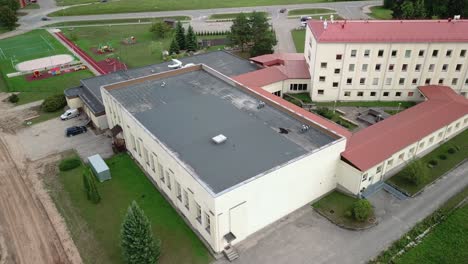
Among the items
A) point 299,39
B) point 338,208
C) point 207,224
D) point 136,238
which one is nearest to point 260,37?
point 299,39

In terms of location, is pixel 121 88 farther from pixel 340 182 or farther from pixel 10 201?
pixel 340 182

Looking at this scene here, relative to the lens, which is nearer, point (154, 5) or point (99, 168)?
point (99, 168)

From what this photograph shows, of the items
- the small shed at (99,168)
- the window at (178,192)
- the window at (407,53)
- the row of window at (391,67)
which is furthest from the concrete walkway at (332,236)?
the window at (407,53)

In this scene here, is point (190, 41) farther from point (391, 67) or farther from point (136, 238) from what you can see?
point (136, 238)

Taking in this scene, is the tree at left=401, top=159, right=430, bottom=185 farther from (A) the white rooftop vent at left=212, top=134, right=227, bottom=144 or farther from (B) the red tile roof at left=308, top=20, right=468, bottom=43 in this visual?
(B) the red tile roof at left=308, top=20, right=468, bottom=43

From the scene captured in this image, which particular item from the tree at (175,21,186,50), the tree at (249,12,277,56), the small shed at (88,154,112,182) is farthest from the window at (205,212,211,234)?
the tree at (175,21,186,50)
